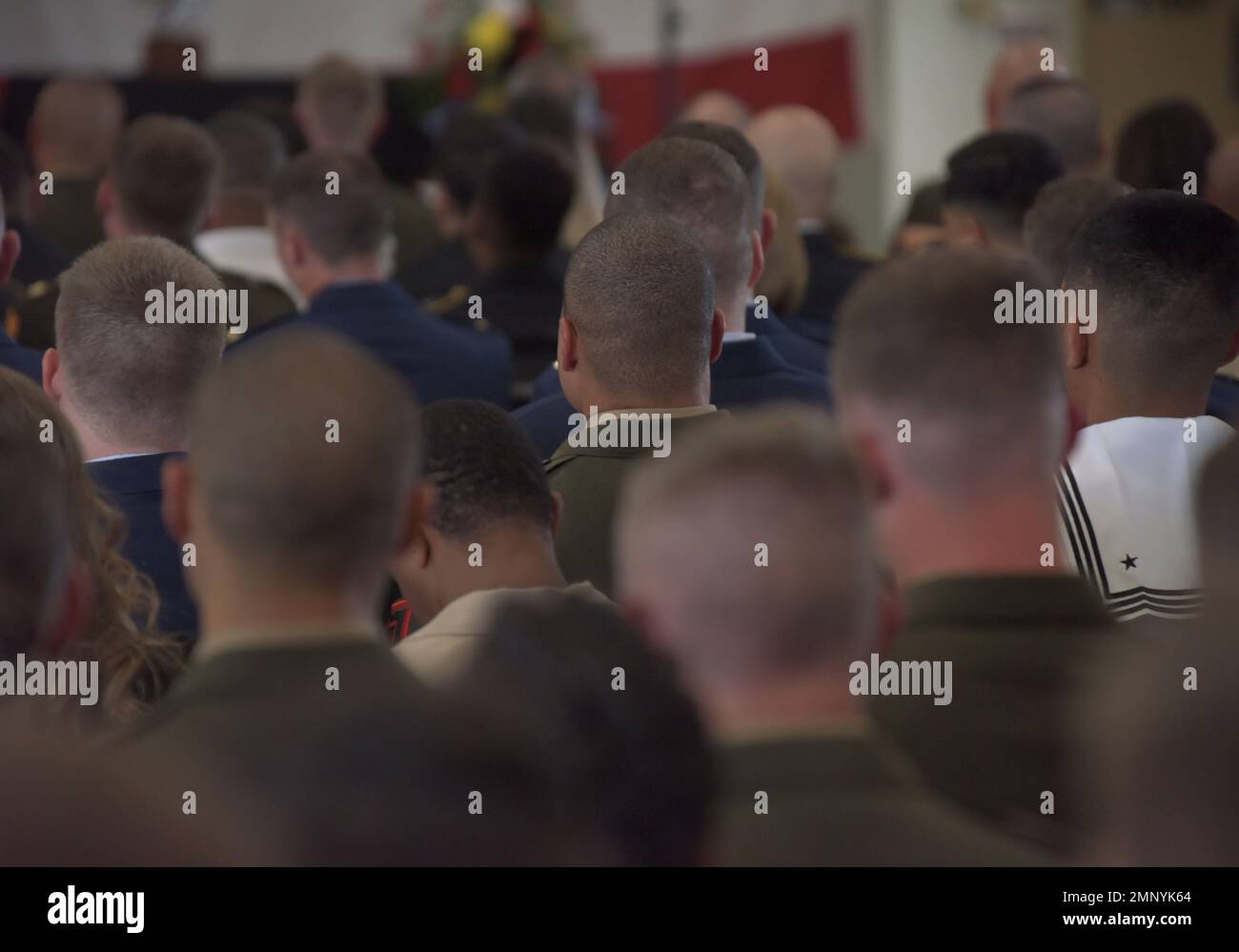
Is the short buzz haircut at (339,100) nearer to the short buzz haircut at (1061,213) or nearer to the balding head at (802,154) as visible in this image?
the balding head at (802,154)

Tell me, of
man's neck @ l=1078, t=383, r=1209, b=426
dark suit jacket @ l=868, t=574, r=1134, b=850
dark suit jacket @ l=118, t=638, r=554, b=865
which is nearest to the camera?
dark suit jacket @ l=118, t=638, r=554, b=865

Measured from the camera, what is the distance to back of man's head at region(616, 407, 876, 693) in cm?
140

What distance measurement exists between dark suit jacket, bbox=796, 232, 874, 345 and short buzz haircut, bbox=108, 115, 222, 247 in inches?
49.9

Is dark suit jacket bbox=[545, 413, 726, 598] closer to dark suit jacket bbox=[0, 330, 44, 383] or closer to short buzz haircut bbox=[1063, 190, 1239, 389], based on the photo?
short buzz haircut bbox=[1063, 190, 1239, 389]

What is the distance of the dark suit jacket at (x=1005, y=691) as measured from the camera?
164cm

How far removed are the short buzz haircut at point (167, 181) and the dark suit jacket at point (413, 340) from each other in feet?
1.62

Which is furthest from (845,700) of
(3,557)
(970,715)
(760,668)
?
(3,557)

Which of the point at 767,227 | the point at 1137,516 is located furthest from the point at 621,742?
the point at 767,227

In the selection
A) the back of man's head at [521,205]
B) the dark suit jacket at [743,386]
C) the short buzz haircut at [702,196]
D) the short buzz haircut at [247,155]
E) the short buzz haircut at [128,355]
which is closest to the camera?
the short buzz haircut at [128,355]

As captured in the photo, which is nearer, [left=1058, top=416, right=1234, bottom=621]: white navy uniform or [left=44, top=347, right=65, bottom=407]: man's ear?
[left=1058, top=416, right=1234, bottom=621]: white navy uniform

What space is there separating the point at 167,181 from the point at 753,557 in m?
2.94

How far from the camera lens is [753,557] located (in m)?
1.41

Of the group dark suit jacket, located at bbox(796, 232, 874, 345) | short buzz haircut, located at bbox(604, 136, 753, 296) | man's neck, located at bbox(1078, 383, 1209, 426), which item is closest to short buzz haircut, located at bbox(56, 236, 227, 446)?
short buzz haircut, located at bbox(604, 136, 753, 296)

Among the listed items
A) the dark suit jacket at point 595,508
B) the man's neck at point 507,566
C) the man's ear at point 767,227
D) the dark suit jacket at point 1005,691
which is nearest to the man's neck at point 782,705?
the dark suit jacket at point 1005,691
